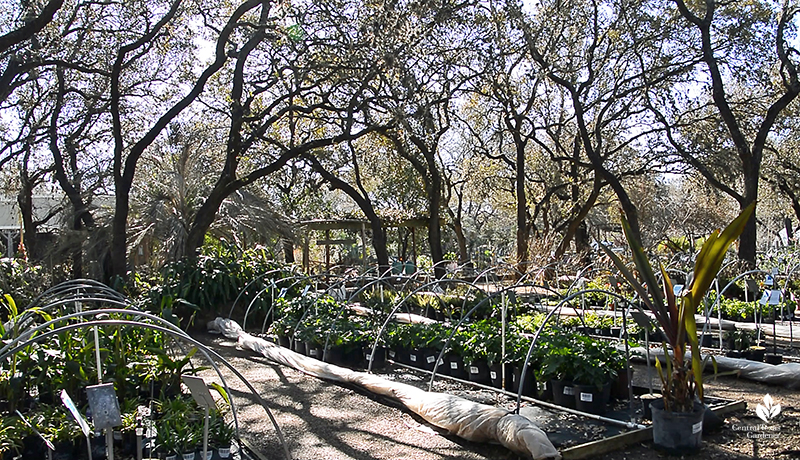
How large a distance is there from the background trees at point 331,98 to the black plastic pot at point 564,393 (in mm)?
5512

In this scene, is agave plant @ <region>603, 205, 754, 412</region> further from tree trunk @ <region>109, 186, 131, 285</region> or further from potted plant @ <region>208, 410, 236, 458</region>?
tree trunk @ <region>109, 186, 131, 285</region>

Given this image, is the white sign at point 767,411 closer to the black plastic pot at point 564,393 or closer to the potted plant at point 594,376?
the potted plant at point 594,376

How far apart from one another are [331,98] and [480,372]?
33.5ft

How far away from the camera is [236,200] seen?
1620cm

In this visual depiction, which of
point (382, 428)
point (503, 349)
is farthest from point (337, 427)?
point (503, 349)

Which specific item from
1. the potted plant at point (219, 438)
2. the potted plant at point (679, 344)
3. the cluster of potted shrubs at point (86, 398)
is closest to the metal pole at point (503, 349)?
the potted plant at point (679, 344)

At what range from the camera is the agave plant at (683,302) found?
412 cm

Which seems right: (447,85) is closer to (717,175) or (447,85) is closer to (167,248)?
(167,248)

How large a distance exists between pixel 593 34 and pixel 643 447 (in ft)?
45.1

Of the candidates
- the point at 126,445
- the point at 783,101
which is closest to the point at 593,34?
the point at 783,101

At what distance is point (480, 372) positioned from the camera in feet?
21.3

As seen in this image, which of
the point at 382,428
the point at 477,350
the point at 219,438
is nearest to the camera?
the point at 219,438

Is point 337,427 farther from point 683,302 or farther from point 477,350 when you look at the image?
point 683,302

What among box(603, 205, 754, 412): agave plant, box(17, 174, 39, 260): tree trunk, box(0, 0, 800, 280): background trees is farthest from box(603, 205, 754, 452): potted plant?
box(17, 174, 39, 260): tree trunk
